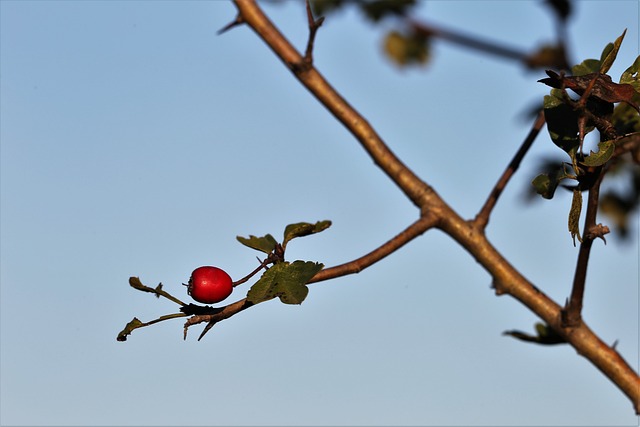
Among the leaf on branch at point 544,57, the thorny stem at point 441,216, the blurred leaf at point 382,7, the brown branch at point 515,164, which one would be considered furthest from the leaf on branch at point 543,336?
the blurred leaf at point 382,7

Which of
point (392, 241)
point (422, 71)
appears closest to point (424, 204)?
→ point (392, 241)

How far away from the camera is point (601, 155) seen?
2527 millimetres

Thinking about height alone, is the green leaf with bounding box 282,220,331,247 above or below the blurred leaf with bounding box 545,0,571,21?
below

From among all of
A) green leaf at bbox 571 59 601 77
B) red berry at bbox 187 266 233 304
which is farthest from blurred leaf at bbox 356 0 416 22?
red berry at bbox 187 266 233 304

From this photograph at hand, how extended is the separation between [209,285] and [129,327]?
0.29 metres

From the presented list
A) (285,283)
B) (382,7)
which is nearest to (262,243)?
(285,283)

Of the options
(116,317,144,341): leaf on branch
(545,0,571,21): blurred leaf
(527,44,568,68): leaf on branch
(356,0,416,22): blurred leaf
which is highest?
(356,0,416,22): blurred leaf

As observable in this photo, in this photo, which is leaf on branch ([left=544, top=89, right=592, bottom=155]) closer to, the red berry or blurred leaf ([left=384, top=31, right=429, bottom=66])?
the red berry

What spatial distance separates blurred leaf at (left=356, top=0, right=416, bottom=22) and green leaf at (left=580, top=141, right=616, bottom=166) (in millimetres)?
4478

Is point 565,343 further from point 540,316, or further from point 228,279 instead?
point 228,279

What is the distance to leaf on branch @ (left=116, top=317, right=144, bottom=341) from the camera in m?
2.63

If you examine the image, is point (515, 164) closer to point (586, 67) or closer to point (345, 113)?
point (586, 67)

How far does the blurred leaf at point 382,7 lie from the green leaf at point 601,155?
448cm

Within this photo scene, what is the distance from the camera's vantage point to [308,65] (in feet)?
9.70
